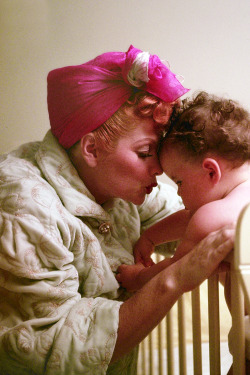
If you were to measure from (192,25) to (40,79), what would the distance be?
63cm

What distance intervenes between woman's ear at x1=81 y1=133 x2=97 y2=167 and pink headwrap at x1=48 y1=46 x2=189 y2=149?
14 millimetres

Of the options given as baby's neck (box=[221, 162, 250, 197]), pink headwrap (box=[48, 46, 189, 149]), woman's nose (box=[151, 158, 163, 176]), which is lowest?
woman's nose (box=[151, 158, 163, 176])

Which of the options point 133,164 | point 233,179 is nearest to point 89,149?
point 133,164

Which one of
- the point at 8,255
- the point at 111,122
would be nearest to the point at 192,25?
the point at 111,122

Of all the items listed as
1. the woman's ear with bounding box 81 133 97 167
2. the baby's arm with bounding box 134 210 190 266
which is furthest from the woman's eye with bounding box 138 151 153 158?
the baby's arm with bounding box 134 210 190 266

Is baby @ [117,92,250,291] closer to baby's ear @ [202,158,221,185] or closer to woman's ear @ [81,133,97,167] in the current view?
baby's ear @ [202,158,221,185]

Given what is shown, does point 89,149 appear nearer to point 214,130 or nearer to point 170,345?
point 214,130

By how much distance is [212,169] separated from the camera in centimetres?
85

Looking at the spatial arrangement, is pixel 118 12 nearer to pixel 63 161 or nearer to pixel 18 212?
pixel 63 161

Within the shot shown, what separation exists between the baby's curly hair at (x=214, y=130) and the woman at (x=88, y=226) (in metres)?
0.07

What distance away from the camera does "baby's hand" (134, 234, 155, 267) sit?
42.9 inches

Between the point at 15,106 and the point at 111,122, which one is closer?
the point at 111,122

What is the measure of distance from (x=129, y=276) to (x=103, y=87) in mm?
438

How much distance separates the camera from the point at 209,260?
63 centimetres
